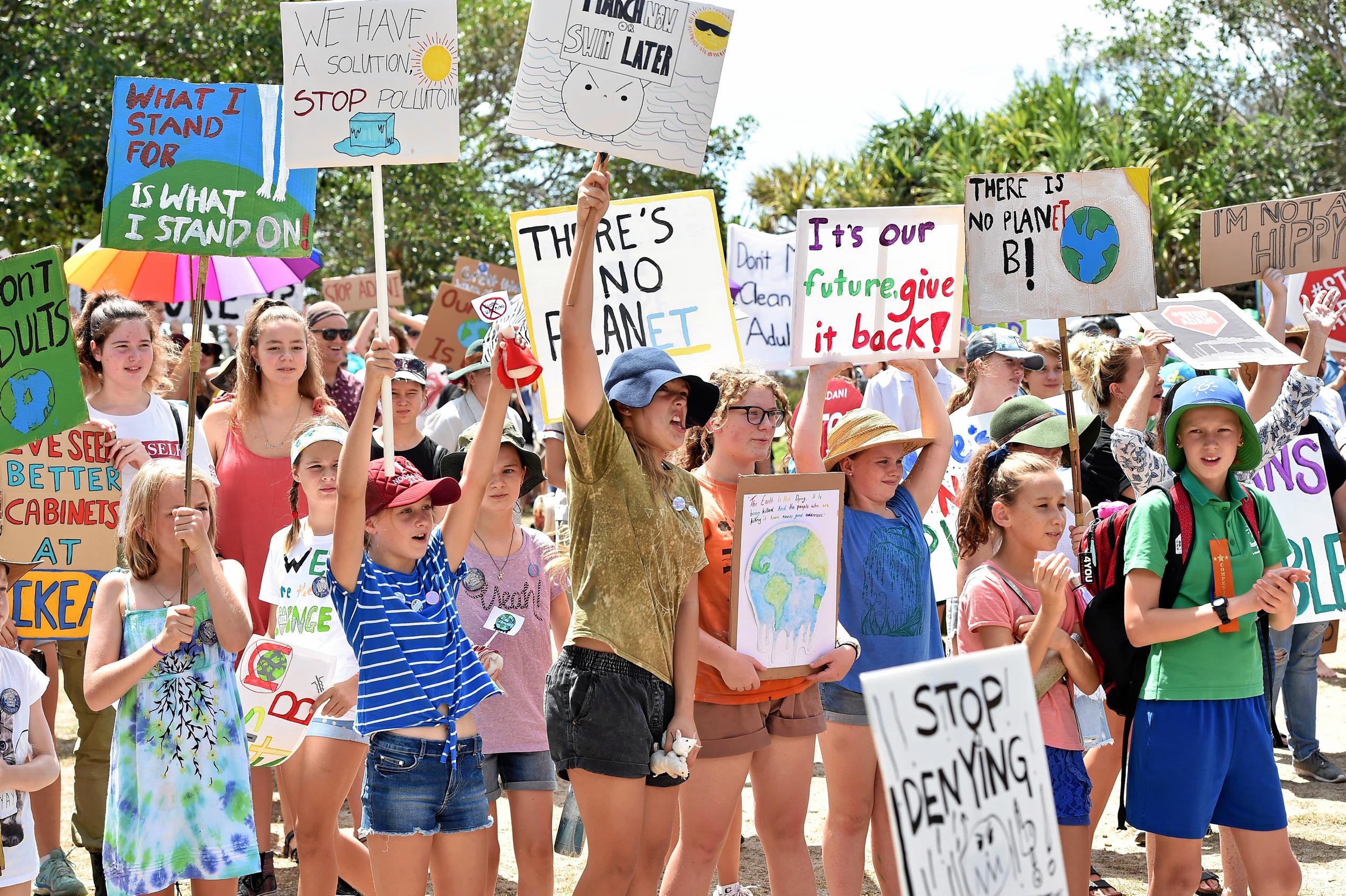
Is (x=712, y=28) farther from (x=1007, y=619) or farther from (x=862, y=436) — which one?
(x=1007, y=619)

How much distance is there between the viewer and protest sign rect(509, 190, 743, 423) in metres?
5.39

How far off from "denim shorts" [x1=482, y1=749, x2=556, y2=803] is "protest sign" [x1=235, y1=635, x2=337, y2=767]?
2.14 ft

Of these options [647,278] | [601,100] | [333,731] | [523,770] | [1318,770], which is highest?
[601,100]

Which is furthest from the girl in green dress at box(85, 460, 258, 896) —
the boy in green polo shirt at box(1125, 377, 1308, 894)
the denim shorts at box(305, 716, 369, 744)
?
the boy in green polo shirt at box(1125, 377, 1308, 894)

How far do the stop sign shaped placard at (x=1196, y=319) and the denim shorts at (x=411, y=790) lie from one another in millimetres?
3348

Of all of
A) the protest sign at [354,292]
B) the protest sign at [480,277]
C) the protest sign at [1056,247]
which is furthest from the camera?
the protest sign at [354,292]

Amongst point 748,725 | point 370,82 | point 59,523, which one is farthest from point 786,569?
point 59,523

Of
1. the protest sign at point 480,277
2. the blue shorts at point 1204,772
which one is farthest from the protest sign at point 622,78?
the protest sign at point 480,277

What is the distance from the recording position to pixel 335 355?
7215 mm

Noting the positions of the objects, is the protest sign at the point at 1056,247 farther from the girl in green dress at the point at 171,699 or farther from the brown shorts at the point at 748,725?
the girl in green dress at the point at 171,699

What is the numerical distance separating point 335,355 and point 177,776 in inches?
132

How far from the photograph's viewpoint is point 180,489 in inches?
172

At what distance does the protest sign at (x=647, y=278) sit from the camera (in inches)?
212

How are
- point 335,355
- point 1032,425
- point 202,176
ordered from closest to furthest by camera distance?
point 202,176 → point 1032,425 → point 335,355
